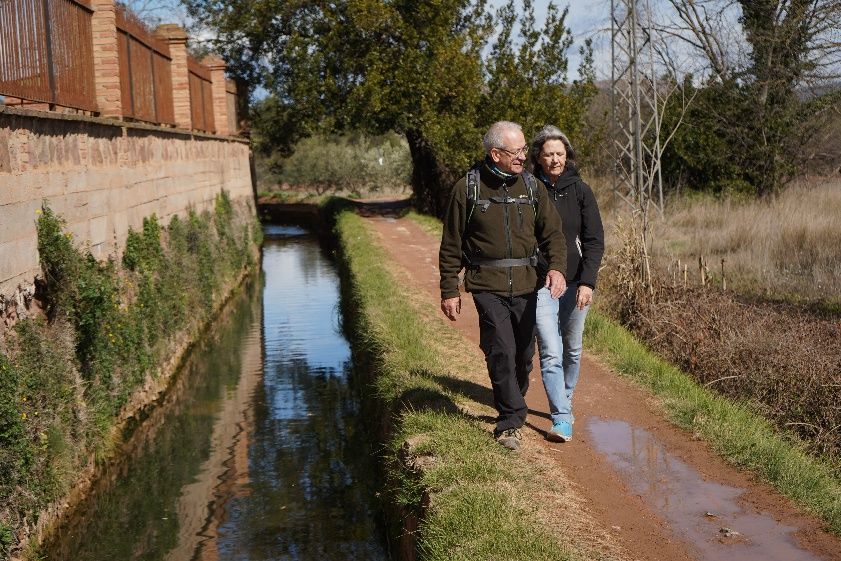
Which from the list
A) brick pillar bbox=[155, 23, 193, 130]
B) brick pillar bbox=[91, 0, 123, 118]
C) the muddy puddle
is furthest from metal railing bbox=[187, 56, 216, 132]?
the muddy puddle

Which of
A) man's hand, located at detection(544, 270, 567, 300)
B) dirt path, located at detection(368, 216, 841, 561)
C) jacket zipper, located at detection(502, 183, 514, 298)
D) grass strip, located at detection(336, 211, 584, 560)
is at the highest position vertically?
jacket zipper, located at detection(502, 183, 514, 298)

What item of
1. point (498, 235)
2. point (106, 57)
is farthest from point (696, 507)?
point (106, 57)

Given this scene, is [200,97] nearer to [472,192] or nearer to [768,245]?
[768,245]

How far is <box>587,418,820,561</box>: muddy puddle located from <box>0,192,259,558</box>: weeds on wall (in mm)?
3694

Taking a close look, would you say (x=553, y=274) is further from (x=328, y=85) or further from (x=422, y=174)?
(x=422, y=174)

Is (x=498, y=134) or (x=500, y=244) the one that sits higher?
(x=498, y=134)

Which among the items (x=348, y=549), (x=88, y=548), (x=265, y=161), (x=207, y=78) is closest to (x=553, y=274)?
(x=348, y=549)

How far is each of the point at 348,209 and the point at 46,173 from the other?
73.2 ft

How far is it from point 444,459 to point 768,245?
10.4 m

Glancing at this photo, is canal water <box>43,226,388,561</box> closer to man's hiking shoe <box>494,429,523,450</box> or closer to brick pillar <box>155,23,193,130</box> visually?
man's hiking shoe <box>494,429,523,450</box>

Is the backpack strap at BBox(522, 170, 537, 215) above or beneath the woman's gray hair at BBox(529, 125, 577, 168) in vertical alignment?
beneath

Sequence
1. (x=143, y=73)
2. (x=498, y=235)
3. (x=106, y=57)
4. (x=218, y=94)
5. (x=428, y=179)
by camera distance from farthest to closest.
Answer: (x=428, y=179)
(x=218, y=94)
(x=143, y=73)
(x=106, y=57)
(x=498, y=235)

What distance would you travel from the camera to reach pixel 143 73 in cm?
1317

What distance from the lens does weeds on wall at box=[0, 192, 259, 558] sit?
5770 mm
